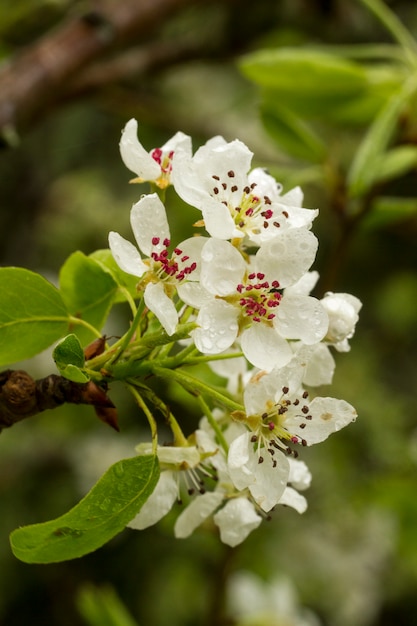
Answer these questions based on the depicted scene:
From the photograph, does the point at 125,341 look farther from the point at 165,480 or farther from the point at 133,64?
A: the point at 133,64

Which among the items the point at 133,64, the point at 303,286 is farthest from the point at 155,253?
the point at 133,64

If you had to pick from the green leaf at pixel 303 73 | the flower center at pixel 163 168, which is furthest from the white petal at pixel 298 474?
the green leaf at pixel 303 73

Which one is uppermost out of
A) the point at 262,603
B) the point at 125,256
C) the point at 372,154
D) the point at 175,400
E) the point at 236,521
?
the point at 125,256

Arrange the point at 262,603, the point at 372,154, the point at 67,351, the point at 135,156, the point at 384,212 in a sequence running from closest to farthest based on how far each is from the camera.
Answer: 1. the point at 67,351
2. the point at 135,156
3. the point at 372,154
4. the point at 384,212
5. the point at 262,603

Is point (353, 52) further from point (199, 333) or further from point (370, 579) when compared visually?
point (370, 579)

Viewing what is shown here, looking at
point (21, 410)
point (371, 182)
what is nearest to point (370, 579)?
point (371, 182)

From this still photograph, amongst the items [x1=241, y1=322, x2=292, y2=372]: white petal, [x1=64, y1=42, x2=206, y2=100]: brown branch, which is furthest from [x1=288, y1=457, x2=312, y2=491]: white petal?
[x1=64, y1=42, x2=206, y2=100]: brown branch
